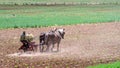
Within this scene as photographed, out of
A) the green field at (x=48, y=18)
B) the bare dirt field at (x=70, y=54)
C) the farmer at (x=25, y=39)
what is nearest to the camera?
the bare dirt field at (x=70, y=54)

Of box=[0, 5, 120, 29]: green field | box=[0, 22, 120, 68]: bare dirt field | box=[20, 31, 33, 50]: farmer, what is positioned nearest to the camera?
box=[0, 22, 120, 68]: bare dirt field

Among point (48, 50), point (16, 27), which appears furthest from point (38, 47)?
point (16, 27)

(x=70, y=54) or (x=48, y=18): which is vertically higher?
(x=70, y=54)

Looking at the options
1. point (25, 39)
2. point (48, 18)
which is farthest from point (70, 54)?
point (48, 18)

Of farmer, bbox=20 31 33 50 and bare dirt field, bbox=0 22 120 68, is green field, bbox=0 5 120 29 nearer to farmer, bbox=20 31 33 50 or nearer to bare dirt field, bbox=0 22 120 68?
bare dirt field, bbox=0 22 120 68

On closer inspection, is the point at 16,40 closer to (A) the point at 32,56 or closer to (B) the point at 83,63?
(A) the point at 32,56

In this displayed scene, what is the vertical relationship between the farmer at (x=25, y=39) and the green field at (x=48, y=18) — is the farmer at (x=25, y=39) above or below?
above

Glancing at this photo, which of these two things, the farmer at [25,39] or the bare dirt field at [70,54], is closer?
the bare dirt field at [70,54]

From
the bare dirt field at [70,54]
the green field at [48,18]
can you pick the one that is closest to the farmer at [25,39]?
the bare dirt field at [70,54]

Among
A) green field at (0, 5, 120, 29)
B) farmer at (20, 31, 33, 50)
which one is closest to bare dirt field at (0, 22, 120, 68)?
farmer at (20, 31, 33, 50)

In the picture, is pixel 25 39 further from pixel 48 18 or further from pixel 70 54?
pixel 48 18

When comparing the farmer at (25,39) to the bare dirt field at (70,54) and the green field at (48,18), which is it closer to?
the bare dirt field at (70,54)

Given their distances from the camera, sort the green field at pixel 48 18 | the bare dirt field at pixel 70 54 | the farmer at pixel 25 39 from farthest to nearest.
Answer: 1. the green field at pixel 48 18
2. the farmer at pixel 25 39
3. the bare dirt field at pixel 70 54

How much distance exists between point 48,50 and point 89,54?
6.78 feet
